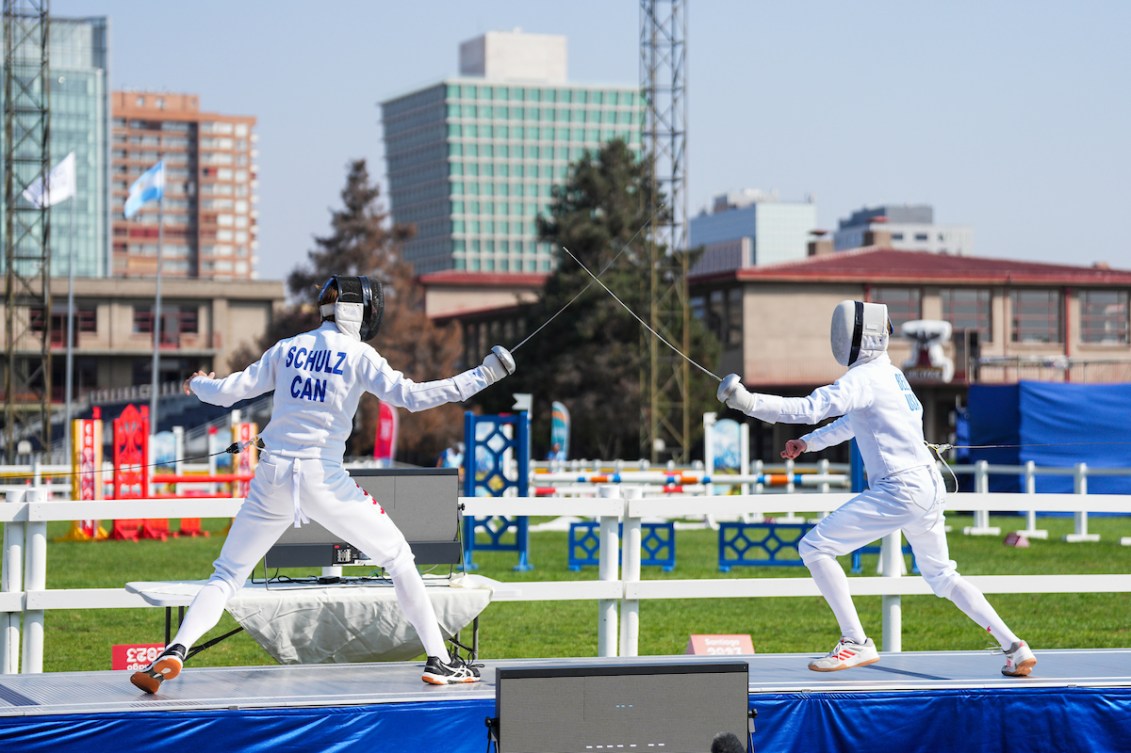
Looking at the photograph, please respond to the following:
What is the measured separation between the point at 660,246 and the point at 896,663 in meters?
54.4

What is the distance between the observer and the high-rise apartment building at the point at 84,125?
6073 inches

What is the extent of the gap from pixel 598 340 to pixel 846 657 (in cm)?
5450

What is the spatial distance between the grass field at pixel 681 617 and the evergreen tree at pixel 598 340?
3771 cm

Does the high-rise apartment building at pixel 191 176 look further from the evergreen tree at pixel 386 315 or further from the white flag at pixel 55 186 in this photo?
the white flag at pixel 55 186

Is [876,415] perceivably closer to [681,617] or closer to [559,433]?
[681,617]

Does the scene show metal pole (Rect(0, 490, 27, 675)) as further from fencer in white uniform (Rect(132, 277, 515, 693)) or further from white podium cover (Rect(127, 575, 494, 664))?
fencer in white uniform (Rect(132, 277, 515, 693))

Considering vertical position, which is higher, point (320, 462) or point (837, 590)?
point (320, 462)

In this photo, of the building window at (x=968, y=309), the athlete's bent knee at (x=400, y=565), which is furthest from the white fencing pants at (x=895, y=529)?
the building window at (x=968, y=309)

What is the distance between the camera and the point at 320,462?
737cm

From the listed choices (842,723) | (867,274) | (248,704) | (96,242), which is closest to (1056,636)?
(842,723)

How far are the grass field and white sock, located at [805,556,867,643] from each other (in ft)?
12.9

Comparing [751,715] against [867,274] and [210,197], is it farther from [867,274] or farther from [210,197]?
[210,197]

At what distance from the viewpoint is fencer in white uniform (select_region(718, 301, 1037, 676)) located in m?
8.02

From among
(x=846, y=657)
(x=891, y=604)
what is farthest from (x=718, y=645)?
(x=846, y=657)
